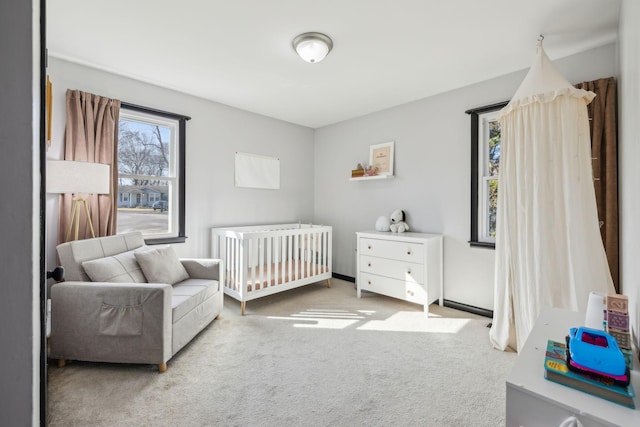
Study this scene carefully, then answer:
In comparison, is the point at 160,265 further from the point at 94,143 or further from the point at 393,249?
the point at 393,249

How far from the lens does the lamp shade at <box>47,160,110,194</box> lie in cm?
210

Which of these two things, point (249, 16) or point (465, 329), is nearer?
point (249, 16)

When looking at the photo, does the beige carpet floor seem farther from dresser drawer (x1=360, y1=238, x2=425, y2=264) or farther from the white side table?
the white side table

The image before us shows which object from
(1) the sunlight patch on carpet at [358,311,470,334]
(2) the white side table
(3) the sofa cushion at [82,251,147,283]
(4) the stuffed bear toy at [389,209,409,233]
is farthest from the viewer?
(4) the stuffed bear toy at [389,209,409,233]

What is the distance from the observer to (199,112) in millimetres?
3365

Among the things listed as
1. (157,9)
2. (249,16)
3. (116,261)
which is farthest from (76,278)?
(249,16)

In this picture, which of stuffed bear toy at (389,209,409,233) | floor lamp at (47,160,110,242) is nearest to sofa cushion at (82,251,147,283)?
floor lamp at (47,160,110,242)

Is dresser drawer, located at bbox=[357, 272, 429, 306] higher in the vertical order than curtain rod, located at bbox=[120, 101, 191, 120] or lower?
lower

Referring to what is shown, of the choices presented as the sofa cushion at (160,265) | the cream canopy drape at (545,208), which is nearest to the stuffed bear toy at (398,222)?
the cream canopy drape at (545,208)

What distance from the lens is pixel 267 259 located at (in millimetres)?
3314

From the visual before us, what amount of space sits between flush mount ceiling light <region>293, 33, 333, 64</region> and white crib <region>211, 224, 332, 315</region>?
1.71m

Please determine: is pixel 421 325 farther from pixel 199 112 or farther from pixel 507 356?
pixel 199 112

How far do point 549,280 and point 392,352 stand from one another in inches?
47.0

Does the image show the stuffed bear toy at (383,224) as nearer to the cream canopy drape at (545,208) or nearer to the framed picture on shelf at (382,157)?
the framed picture on shelf at (382,157)
